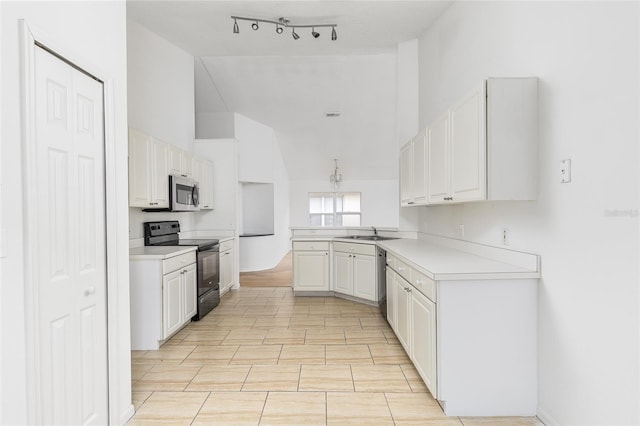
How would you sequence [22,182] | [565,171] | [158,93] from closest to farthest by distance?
[22,182] → [565,171] → [158,93]

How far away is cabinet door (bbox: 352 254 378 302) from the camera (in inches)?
188

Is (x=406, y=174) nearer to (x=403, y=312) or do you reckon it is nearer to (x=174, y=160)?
(x=403, y=312)

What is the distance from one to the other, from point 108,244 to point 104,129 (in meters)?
0.64

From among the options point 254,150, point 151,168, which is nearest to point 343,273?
point 151,168

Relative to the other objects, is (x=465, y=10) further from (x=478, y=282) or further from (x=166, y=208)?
(x=166, y=208)

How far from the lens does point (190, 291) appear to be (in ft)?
13.5

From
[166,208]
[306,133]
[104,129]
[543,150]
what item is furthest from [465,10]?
[306,133]

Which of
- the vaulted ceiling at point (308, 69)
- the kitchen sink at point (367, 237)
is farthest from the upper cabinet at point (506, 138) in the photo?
the kitchen sink at point (367, 237)

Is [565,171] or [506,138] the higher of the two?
[506,138]

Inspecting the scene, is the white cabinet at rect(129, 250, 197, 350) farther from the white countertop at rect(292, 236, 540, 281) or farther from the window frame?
the window frame

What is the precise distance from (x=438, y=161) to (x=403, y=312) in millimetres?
1276

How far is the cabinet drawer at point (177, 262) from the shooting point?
3532 mm

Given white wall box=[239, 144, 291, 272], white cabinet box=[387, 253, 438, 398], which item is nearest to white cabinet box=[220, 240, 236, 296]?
white wall box=[239, 144, 291, 272]

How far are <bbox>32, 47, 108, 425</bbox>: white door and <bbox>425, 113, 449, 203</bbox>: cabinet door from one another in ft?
7.52
